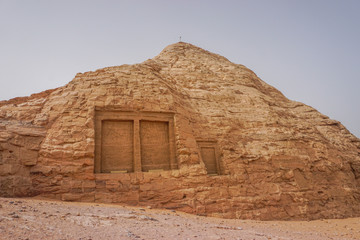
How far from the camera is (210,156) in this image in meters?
11.7

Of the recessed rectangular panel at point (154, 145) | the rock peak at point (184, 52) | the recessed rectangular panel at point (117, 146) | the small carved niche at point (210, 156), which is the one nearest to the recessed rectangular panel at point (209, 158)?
the small carved niche at point (210, 156)

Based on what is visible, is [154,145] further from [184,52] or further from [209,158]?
[184,52]

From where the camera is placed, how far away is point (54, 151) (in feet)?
29.3

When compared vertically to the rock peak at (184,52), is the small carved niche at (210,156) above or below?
below

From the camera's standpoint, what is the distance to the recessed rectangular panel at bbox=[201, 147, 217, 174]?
11430 millimetres

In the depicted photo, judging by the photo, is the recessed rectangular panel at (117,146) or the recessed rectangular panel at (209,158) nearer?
the recessed rectangular panel at (117,146)

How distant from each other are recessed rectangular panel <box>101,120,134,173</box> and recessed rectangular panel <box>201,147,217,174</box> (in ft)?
11.1

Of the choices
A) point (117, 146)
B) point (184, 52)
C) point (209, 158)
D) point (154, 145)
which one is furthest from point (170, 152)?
point (184, 52)

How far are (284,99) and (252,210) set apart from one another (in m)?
11.2

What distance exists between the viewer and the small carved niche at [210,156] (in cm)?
1143

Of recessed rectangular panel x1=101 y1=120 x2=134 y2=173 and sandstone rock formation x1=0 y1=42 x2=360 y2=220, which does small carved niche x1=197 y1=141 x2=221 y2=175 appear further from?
recessed rectangular panel x1=101 y1=120 x2=134 y2=173

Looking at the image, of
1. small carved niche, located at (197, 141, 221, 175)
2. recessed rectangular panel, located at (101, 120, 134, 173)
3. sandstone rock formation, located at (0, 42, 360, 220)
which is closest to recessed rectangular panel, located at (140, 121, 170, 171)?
sandstone rock formation, located at (0, 42, 360, 220)

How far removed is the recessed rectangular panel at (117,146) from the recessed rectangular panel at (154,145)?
51 centimetres

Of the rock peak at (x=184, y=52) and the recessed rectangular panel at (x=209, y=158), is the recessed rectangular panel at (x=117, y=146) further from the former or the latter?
the rock peak at (x=184, y=52)
